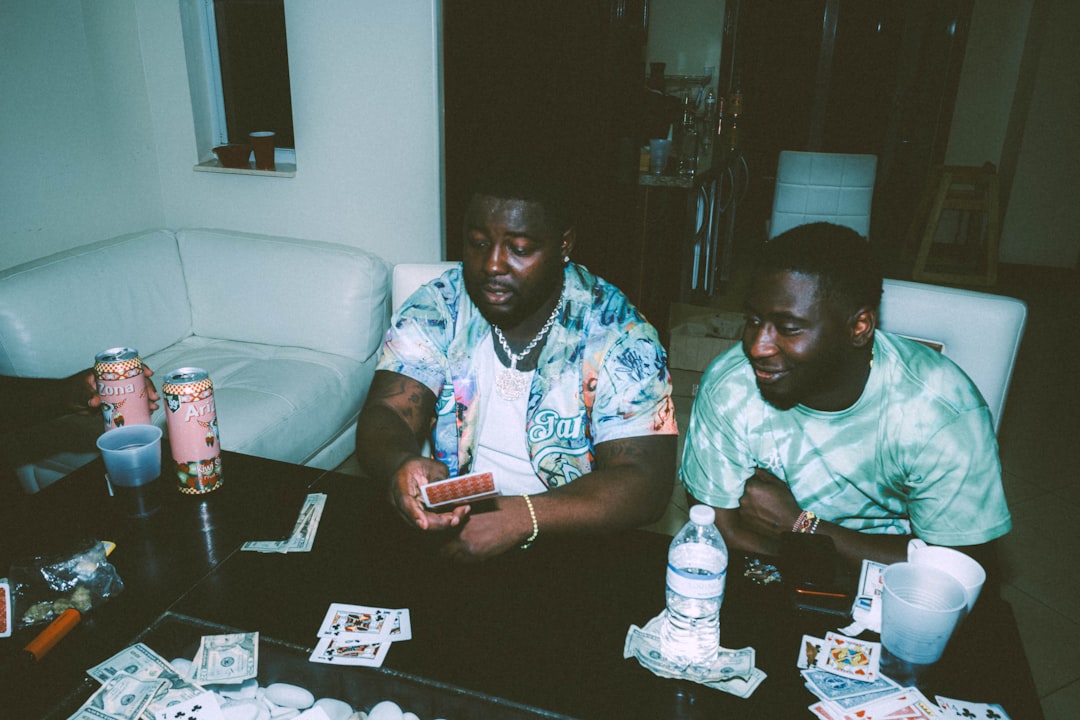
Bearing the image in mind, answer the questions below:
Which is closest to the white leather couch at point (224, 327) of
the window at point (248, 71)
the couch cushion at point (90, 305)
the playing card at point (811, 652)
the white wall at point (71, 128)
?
the couch cushion at point (90, 305)

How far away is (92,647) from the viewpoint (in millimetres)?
996

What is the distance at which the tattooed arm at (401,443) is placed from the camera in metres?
1.17

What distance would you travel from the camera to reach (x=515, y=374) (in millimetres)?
1638

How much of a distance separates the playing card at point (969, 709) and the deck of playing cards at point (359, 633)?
0.72 metres

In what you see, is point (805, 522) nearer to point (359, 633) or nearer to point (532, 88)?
point (359, 633)

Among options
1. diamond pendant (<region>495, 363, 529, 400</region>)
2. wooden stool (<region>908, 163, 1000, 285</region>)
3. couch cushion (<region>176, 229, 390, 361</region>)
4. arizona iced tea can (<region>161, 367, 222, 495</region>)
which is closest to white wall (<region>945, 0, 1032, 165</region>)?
wooden stool (<region>908, 163, 1000, 285</region>)

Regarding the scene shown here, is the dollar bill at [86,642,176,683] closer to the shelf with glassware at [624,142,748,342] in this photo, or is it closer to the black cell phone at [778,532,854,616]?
the black cell phone at [778,532,854,616]

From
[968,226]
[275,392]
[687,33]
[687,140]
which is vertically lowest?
[275,392]

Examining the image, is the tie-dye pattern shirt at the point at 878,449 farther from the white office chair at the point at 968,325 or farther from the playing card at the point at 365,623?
the playing card at the point at 365,623

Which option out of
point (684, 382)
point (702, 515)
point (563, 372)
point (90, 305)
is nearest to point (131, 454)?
point (563, 372)

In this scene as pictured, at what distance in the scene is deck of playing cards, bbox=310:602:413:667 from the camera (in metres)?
0.97

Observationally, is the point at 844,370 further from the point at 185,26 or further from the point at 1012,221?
the point at 1012,221

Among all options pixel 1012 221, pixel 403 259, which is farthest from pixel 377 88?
pixel 1012 221

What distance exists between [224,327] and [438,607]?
2422 millimetres
